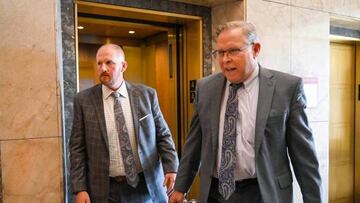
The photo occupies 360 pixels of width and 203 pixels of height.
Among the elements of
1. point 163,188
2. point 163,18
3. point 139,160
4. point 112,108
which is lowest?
point 163,188

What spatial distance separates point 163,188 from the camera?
228 cm

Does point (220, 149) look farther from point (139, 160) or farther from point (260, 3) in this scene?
point (260, 3)

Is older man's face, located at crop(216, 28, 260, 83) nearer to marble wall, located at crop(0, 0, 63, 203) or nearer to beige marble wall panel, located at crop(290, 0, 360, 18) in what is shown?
marble wall, located at crop(0, 0, 63, 203)

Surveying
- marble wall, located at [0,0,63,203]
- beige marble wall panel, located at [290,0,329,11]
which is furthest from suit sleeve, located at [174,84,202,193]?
beige marble wall panel, located at [290,0,329,11]

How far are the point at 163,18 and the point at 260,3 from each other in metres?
0.86

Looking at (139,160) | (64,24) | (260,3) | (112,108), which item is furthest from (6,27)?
(260,3)

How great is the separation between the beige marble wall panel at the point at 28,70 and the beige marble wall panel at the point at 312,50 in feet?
7.12

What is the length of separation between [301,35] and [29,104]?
97.9 inches

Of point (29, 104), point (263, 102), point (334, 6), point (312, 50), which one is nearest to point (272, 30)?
point (312, 50)

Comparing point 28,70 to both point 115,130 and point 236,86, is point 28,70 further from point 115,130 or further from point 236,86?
point 236,86

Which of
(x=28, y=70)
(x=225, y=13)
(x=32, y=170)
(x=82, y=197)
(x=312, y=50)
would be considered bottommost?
(x=82, y=197)

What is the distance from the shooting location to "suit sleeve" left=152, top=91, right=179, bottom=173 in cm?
226

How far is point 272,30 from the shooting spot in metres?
3.09

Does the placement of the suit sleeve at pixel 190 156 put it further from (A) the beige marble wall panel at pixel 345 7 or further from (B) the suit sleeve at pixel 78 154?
(A) the beige marble wall panel at pixel 345 7
